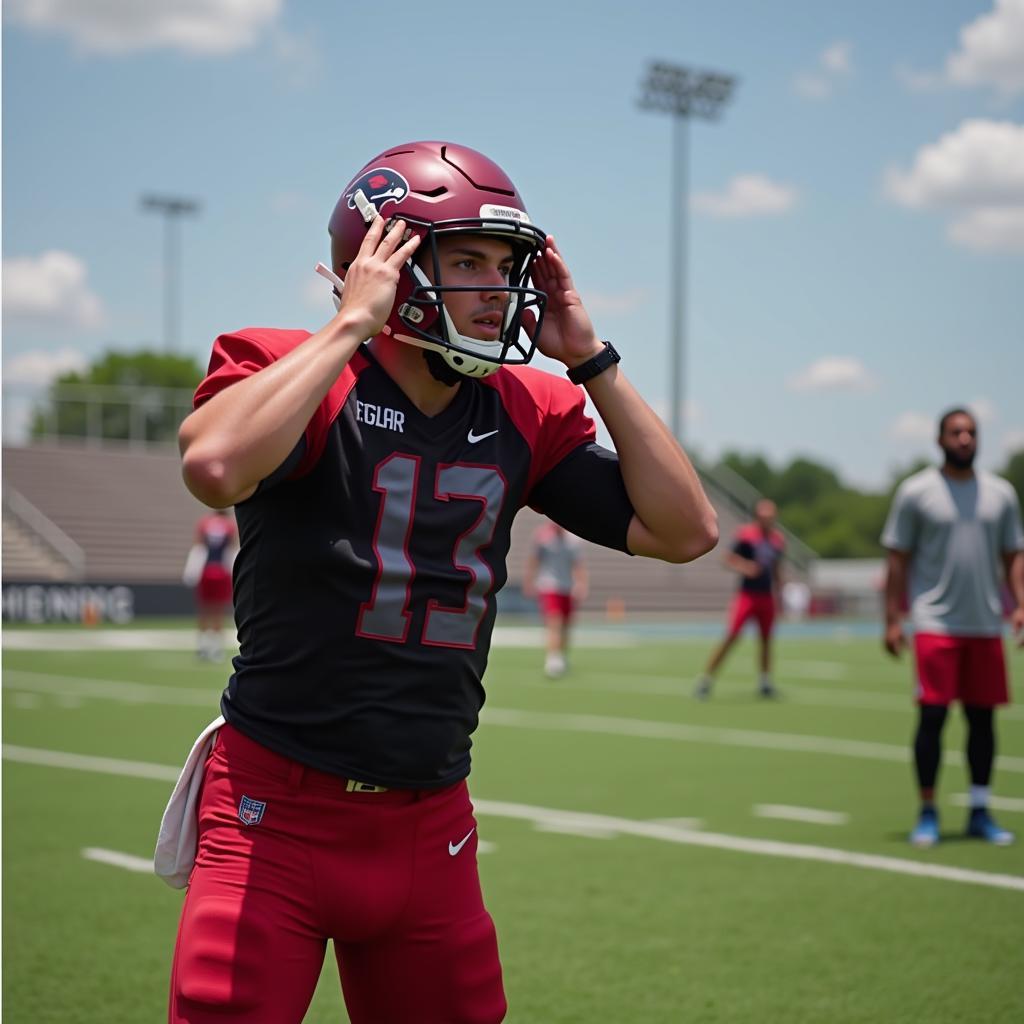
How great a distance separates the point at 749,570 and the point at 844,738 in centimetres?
361

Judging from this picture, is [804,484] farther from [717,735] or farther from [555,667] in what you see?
[717,735]

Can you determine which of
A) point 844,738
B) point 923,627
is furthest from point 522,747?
point 923,627

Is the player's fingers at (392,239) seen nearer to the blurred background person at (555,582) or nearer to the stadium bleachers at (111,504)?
the blurred background person at (555,582)


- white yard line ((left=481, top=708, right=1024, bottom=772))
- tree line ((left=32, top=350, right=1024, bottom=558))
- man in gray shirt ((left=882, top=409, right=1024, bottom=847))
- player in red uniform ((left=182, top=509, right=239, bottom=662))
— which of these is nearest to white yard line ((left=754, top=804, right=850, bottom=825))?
man in gray shirt ((left=882, top=409, right=1024, bottom=847))

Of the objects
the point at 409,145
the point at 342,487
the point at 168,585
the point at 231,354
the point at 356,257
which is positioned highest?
the point at 409,145

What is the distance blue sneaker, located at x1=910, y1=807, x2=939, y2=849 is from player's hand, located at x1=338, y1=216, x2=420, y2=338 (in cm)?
520

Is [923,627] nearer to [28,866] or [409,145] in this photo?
[28,866]

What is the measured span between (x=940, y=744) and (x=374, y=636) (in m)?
5.12

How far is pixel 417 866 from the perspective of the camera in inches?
97.7

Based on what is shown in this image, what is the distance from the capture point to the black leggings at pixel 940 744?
22.8 feet

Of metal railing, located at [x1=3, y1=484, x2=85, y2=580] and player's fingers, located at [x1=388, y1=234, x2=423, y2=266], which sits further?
metal railing, located at [x1=3, y1=484, x2=85, y2=580]

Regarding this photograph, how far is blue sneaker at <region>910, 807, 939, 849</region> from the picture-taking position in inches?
269

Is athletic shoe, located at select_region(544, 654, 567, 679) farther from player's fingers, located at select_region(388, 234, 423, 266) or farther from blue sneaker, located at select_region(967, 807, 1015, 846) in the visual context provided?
player's fingers, located at select_region(388, 234, 423, 266)

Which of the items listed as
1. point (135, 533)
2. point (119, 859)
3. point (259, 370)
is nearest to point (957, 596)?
point (119, 859)
